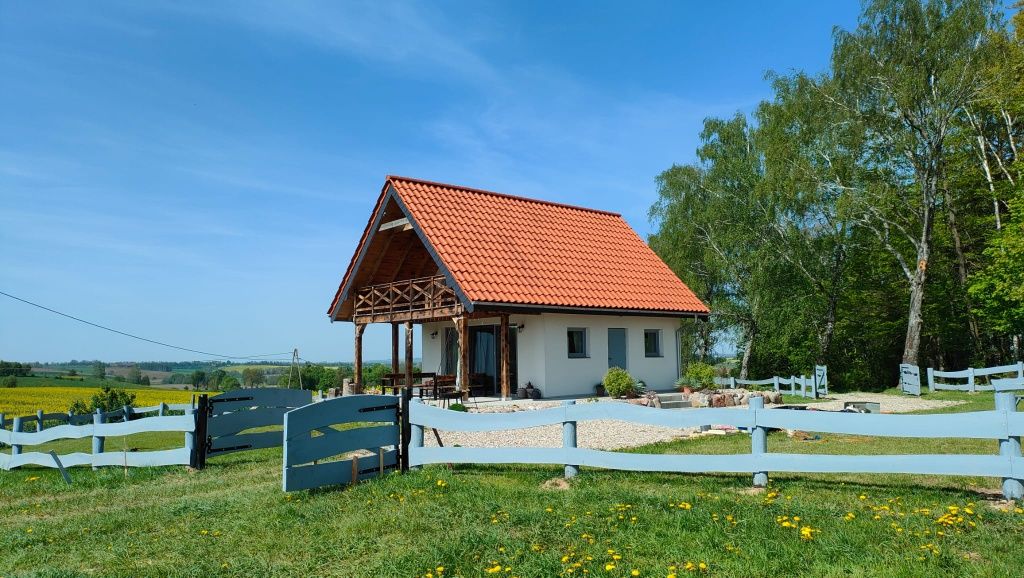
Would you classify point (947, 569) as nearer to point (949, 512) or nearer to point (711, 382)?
point (949, 512)

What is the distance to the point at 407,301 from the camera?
22328 millimetres

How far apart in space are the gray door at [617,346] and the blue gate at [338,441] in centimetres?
1341

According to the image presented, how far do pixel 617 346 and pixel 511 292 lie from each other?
15.6ft

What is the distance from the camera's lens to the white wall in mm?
20203

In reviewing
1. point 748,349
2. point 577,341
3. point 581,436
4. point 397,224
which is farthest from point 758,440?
point 748,349

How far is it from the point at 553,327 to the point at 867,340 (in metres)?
22.1

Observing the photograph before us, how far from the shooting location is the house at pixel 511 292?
64.4 feet

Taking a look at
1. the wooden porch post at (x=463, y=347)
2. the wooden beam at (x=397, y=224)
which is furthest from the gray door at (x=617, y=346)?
the wooden beam at (x=397, y=224)

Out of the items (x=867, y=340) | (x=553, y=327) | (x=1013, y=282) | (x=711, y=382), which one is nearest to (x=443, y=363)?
(x=553, y=327)

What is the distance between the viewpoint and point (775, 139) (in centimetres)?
2936

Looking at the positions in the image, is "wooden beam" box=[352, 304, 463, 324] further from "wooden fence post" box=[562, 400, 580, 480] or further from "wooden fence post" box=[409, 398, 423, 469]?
"wooden fence post" box=[562, 400, 580, 480]

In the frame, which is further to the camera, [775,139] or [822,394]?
[775,139]

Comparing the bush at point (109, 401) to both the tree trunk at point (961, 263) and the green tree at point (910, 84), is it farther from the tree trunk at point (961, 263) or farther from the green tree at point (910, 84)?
the tree trunk at point (961, 263)

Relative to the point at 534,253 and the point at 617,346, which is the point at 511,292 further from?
the point at 617,346
